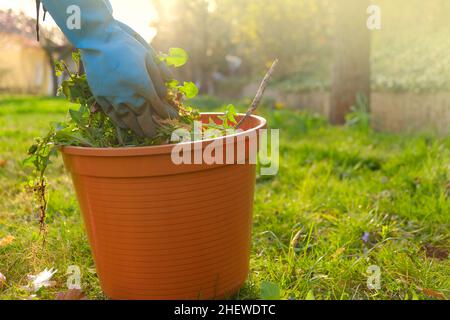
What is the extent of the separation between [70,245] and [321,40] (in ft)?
31.2

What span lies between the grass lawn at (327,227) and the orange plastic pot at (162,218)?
0.21m

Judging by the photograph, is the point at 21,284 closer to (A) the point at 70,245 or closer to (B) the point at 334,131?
(A) the point at 70,245

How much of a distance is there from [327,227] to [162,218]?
1.11 metres

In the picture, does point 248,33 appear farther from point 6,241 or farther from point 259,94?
point 259,94

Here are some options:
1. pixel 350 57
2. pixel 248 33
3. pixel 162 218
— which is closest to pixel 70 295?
pixel 162 218

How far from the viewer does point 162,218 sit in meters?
1.45

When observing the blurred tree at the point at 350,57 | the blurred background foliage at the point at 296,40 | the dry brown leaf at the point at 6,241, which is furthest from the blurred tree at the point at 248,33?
the dry brown leaf at the point at 6,241

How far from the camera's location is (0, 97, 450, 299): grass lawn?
1.75m

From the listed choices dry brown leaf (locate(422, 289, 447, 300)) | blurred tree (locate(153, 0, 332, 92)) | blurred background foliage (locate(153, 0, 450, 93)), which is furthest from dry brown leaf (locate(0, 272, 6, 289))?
blurred tree (locate(153, 0, 332, 92))

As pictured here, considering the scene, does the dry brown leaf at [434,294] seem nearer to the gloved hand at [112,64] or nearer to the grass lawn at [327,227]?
the grass lawn at [327,227]

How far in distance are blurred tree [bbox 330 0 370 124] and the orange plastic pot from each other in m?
3.75

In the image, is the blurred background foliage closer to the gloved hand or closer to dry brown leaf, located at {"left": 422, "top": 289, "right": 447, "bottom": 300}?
dry brown leaf, located at {"left": 422, "top": 289, "right": 447, "bottom": 300}
